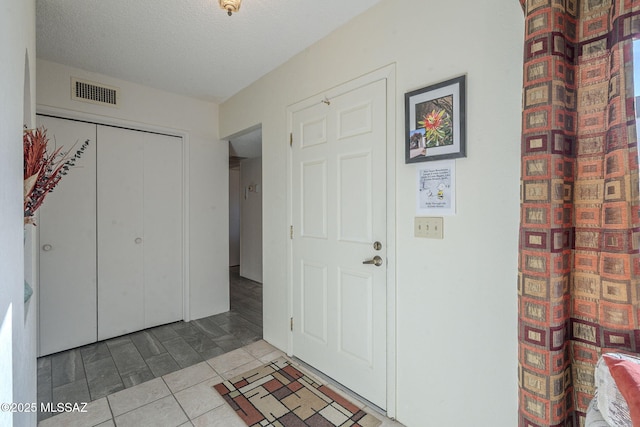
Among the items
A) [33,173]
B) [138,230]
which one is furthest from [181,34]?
[138,230]

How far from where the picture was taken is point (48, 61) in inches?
96.0

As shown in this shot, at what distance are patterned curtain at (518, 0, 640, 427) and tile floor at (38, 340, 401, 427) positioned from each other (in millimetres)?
1023

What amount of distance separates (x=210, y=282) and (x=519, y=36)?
3403 millimetres

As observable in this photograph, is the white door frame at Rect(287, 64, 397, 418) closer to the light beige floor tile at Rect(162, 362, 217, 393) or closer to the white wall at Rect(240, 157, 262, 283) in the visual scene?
the light beige floor tile at Rect(162, 362, 217, 393)

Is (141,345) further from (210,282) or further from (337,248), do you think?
(337,248)

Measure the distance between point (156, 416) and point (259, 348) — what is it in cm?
96

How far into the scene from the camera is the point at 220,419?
A: 174 cm

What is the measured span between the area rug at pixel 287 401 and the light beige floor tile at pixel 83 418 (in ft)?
2.12

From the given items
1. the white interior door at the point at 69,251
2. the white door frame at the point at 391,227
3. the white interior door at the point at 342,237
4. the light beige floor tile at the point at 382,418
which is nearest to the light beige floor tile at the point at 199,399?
the white interior door at the point at 342,237

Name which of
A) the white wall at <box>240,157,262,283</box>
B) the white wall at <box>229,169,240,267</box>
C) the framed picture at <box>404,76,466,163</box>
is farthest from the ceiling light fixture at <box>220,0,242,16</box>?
the white wall at <box>229,169,240,267</box>

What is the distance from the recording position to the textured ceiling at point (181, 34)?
1.79m

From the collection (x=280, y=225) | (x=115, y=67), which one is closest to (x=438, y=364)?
(x=280, y=225)

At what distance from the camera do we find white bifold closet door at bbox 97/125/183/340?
2.79 meters

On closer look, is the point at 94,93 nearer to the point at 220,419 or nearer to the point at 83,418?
the point at 83,418
